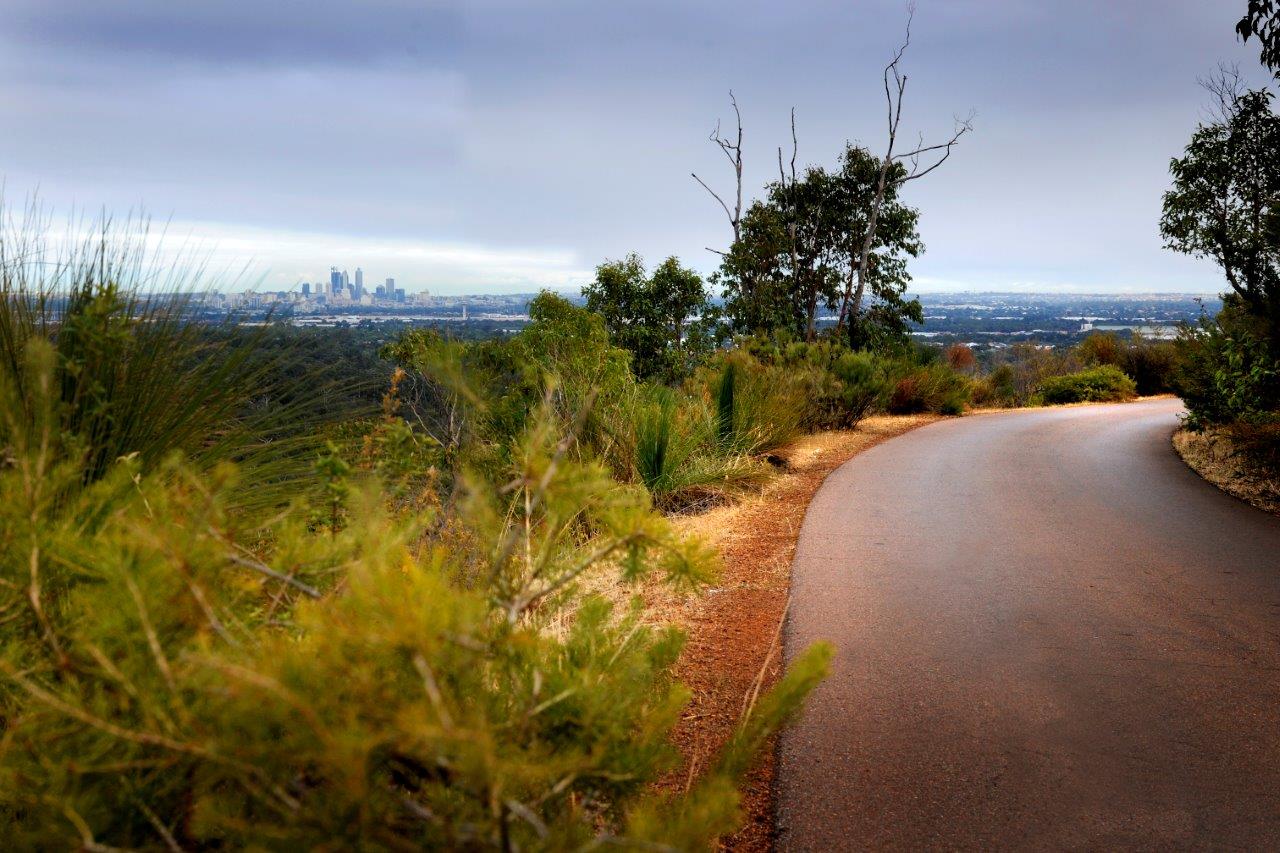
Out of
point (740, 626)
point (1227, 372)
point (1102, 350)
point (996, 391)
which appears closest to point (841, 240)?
point (996, 391)

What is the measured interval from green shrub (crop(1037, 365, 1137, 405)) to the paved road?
1838cm

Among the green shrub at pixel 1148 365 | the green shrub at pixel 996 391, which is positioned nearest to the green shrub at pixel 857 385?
the green shrub at pixel 996 391

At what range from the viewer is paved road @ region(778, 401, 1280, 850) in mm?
3295

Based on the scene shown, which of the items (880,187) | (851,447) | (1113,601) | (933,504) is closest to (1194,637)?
(1113,601)

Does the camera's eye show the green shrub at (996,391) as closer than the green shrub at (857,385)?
No

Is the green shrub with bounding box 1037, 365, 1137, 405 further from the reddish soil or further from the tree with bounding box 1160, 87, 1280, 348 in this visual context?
the reddish soil

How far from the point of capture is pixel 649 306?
21.4 metres

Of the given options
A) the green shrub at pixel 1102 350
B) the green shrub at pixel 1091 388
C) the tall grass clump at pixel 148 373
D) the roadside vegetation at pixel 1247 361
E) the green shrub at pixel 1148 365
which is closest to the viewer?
the tall grass clump at pixel 148 373

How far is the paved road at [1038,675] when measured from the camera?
3.29 meters

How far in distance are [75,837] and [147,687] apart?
26cm

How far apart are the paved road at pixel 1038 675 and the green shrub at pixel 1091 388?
18.4 m

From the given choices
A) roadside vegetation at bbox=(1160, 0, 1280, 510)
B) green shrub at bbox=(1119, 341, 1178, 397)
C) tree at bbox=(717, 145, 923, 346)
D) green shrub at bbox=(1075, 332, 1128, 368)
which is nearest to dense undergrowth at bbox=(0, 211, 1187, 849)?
roadside vegetation at bbox=(1160, 0, 1280, 510)

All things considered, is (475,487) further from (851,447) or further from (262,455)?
(851,447)

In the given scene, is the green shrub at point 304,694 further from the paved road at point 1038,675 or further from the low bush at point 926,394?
the low bush at point 926,394
